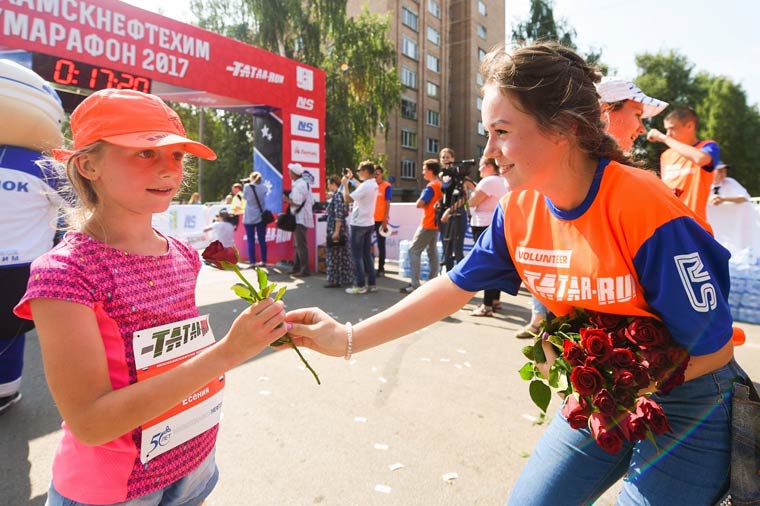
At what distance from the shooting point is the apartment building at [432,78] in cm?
3472

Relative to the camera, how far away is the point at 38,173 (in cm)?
305

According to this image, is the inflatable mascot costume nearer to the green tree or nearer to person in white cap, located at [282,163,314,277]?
person in white cap, located at [282,163,314,277]

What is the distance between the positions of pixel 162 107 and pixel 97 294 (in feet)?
1.87

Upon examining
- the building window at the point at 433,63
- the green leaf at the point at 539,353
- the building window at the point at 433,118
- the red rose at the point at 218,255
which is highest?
the building window at the point at 433,63

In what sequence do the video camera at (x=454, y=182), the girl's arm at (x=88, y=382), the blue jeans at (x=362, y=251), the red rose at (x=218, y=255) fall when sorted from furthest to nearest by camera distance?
the blue jeans at (x=362, y=251) → the video camera at (x=454, y=182) → the red rose at (x=218, y=255) → the girl's arm at (x=88, y=382)

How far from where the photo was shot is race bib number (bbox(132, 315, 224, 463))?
120 centimetres

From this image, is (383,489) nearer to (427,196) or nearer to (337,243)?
(427,196)

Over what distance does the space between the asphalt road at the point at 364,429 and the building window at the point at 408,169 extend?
31673 millimetres

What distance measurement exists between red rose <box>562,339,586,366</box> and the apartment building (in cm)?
3011

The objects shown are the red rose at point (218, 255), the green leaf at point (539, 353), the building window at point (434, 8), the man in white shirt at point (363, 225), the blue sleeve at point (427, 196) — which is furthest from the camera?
the building window at point (434, 8)

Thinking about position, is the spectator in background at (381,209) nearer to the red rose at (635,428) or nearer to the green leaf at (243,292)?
the green leaf at (243,292)

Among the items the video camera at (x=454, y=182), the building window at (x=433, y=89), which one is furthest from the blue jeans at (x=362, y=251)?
the building window at (x=433, y=89)

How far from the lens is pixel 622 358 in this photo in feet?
3.98

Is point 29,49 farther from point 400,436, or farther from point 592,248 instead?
point 592,248
